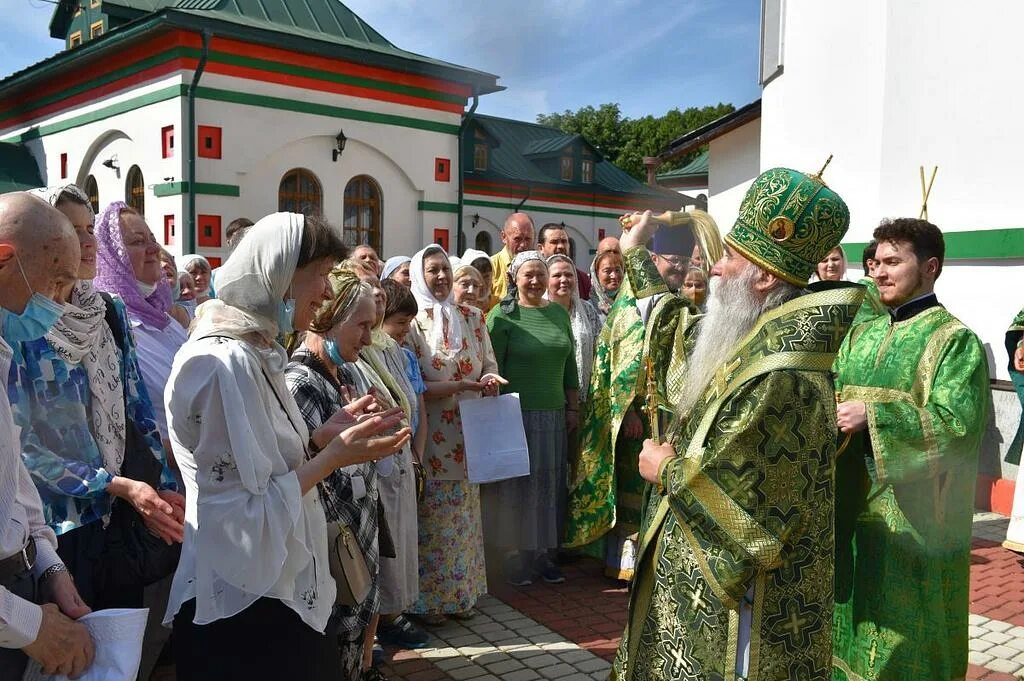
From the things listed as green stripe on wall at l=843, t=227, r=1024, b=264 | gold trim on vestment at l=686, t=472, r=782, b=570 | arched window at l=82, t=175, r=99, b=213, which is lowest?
gold trim on vestment at l=686, t=472, r=782, b=570

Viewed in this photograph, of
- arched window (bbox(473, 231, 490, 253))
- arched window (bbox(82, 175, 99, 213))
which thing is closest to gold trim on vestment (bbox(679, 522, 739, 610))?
arched window (bbox(82, 175, 99, 213))

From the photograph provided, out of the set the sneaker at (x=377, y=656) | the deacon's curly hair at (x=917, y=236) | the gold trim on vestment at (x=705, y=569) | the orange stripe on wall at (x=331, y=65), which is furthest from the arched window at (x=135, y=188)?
the gold trim on vestment at (x=705, y=569)

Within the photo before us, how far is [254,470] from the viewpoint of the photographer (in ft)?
7.12

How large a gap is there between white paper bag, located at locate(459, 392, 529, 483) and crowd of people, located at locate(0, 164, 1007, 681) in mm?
738

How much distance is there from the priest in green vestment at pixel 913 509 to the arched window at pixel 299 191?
1639cm

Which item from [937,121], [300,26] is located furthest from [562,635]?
[300,26]

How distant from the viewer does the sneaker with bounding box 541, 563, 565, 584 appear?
5.49 metres

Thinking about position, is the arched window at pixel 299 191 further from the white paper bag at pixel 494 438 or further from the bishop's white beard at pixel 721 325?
the bishop's white beard at pixel 721 325

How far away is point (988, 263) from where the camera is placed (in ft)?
23.9

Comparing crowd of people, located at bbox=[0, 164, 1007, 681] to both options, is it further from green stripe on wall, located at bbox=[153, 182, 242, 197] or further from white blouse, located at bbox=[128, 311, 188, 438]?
green stripe on wall, located at bbox=[153, 182, 242, 197]

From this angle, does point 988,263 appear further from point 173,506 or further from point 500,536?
point 173,506

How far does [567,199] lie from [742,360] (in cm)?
2777

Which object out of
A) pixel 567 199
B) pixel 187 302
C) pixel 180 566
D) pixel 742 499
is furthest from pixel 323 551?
pixel 567 199

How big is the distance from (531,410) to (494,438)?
1.95ft
